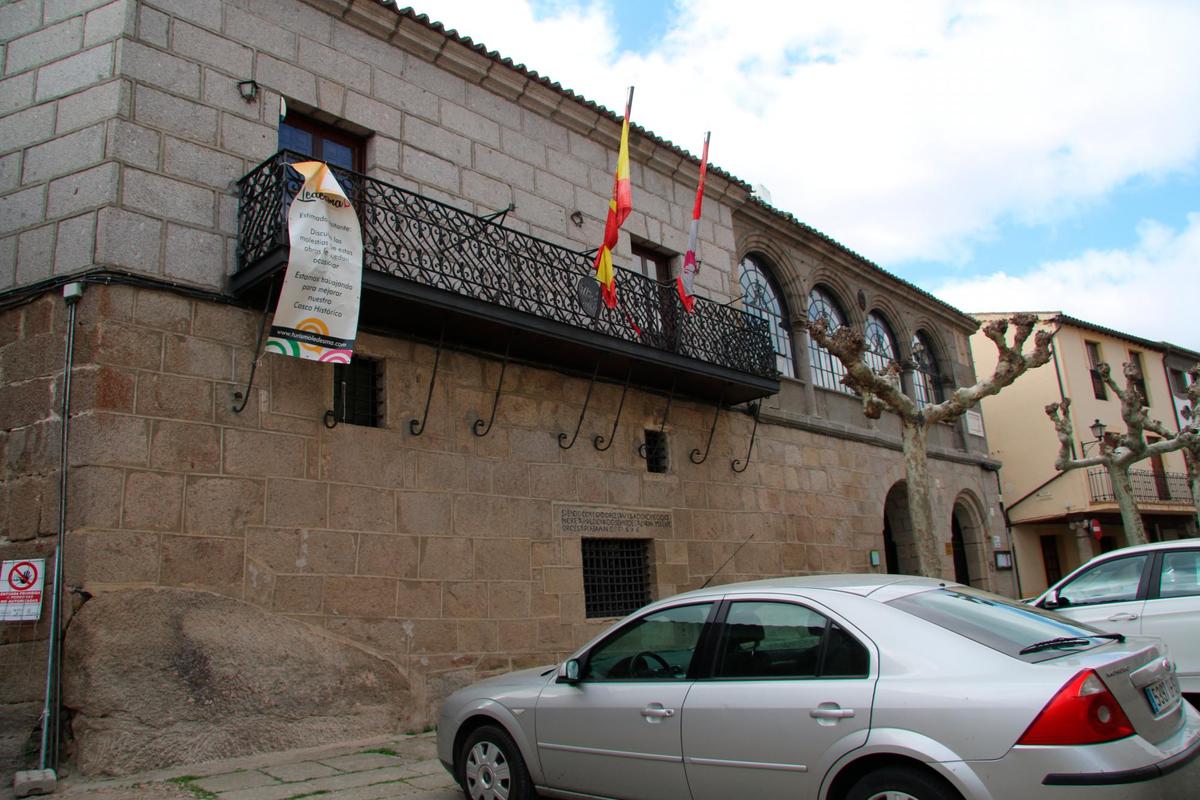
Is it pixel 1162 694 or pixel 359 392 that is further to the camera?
pixel 359 392

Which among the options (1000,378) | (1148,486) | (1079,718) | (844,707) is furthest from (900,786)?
(1148,486)

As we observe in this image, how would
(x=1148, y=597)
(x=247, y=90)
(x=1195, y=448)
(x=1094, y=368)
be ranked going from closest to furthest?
(x=1148, y=597), (x=247, y=90), (x=1195, y=448), (x=1094, y=368)

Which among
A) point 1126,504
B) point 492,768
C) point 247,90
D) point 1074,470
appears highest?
point 247,90

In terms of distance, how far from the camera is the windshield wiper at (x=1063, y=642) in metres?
3.92

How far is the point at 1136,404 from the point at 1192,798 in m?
15.6

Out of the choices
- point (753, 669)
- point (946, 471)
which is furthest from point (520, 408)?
point (946, 471)

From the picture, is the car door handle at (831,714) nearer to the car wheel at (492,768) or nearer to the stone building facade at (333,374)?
the car wheel at (492,768)

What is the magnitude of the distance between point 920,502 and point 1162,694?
744 cm

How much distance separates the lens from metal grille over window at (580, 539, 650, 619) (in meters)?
10.7

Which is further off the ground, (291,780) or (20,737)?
(20,737)

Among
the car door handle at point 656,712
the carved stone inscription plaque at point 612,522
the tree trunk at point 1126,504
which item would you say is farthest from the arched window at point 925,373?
the car door handle at point 656,712

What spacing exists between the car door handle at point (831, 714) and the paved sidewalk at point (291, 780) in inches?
114

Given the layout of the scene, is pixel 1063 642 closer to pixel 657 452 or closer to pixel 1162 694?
pixel 1162 694

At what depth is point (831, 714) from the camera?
391cm
